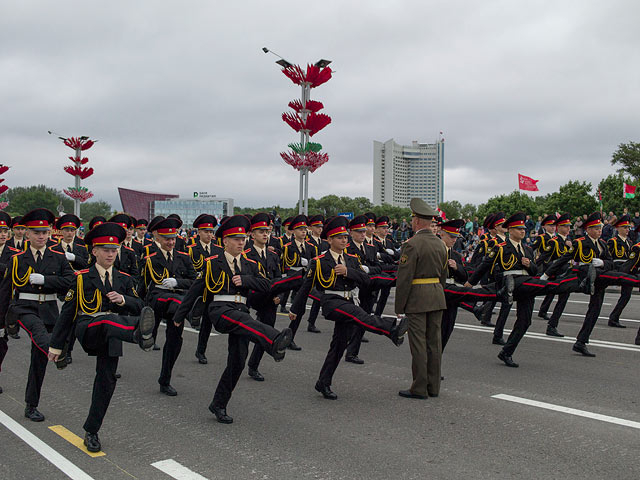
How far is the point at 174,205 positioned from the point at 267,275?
97.9m

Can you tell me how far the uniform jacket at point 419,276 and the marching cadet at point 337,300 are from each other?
374mm

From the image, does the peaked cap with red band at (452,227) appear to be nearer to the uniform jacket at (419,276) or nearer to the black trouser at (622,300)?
the uniform jacket at (419,276)

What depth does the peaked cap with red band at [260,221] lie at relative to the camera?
28.2 feet

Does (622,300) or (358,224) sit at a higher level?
(358,224)

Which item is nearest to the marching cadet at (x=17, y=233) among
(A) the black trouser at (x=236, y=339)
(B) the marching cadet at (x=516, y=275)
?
(A) the black trouser at (x=236, y=339)

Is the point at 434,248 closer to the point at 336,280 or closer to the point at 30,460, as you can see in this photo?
the point at 336,280

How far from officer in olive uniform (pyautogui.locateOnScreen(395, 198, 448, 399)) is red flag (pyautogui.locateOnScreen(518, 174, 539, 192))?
2605 centimetres

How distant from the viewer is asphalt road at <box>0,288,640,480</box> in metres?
4.66

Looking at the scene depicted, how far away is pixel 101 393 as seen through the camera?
5.10m

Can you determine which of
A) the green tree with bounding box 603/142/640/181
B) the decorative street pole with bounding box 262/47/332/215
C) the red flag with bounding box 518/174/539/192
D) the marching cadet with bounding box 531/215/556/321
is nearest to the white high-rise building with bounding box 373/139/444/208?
the green tree with bounding box 603/142/640/181

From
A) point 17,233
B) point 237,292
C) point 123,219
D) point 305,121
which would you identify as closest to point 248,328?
point 237,292

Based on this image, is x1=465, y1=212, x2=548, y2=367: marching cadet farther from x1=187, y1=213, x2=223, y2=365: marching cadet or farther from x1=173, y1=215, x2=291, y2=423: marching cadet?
x1=187, y1=213, x2=223, y2=365: marching cadet

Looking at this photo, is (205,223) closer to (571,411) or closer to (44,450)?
(44,450)

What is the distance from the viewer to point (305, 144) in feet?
73.0
